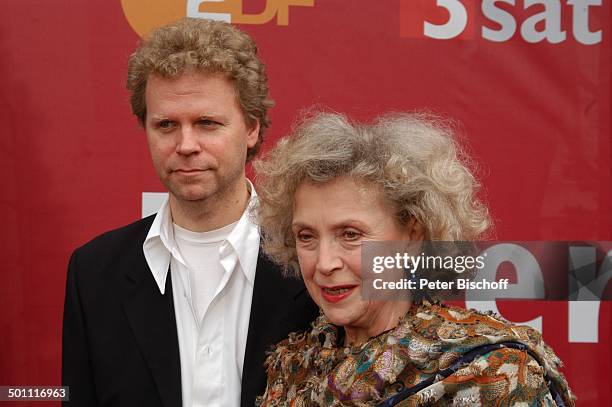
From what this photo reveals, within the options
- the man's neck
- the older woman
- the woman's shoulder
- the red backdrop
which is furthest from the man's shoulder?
the woman's shoulder

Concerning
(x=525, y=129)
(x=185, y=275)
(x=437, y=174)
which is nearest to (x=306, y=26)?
(x=525, y=129)

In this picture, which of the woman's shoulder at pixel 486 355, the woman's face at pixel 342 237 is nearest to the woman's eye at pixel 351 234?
the woman's face at pixel 342 237

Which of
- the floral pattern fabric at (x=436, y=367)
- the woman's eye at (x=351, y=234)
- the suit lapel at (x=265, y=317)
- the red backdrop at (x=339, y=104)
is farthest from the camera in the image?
the red backdrop at (x=339, y=104)

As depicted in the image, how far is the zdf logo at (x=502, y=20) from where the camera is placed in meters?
2.78

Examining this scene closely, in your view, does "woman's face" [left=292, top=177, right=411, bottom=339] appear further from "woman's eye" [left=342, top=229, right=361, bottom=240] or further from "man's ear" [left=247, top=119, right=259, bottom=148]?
"man's ear" [left=247, top=119, right=259, bottom=148]

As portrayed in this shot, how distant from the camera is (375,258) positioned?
1.66 meters

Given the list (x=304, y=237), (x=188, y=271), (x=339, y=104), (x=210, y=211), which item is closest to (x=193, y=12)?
(x=339, y=104)

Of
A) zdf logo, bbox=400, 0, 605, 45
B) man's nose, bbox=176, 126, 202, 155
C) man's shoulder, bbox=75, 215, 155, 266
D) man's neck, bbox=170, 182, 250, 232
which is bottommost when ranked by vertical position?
man's shoulder, bbox=75, 215, 155, 266

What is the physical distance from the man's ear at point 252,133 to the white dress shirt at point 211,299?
0.15 meters

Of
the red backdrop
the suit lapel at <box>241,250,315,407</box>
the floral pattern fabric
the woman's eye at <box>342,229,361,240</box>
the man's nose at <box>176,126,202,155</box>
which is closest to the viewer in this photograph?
the floral pattern fabric

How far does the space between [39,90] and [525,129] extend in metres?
1.61

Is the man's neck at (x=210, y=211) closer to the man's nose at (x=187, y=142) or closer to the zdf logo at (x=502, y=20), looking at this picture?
the man's nose at (x=187, y=142)

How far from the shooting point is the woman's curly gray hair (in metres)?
1.67

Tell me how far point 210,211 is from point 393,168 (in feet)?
2.23
